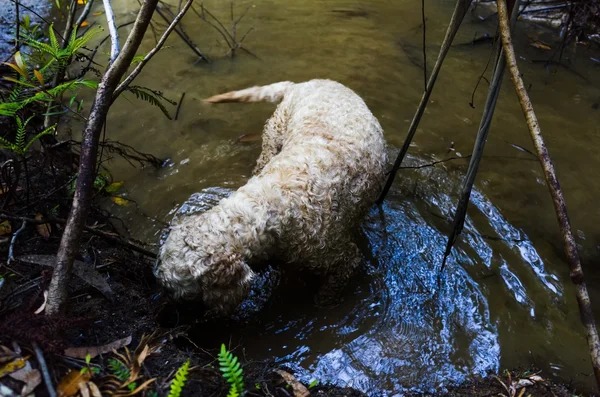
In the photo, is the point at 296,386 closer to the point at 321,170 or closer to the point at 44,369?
the point at 44,369

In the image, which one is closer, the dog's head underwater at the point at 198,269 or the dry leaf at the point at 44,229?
the dog's head underwater at the point at 198,269

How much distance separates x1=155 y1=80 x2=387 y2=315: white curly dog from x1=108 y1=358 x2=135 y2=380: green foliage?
565mm

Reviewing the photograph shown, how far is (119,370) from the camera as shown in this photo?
1589 mm

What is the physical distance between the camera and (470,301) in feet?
9.93

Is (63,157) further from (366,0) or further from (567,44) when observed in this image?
(567,44)

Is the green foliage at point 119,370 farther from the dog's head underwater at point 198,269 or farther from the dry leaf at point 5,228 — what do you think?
the dry leaf at point 5,228

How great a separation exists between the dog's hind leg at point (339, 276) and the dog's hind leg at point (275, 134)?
3.69 feet

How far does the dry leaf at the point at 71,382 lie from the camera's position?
4.84 feet

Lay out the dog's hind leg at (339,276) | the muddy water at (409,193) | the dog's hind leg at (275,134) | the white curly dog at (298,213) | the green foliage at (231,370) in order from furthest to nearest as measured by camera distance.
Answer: the dog's hind leg at (275,134), the dog's hind leg at (339,276), the muddy water at (409,193), the white curly dog at (298,213), the green foliage at (231,370)

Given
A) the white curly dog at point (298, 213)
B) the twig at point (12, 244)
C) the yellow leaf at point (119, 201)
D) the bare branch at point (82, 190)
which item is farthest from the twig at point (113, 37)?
the yellow leaf at point (119, 201)

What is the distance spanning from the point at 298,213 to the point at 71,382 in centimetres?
140

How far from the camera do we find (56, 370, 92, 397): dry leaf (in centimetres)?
147

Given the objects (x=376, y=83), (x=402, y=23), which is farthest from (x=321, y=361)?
(x=402, y=23)

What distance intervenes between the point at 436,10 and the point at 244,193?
19.2 ft
